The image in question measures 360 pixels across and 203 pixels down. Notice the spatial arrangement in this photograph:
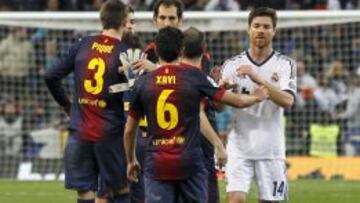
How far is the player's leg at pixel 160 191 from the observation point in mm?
10302

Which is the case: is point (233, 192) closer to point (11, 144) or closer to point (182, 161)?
point (182, 161)

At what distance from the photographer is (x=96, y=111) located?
12.2 metres

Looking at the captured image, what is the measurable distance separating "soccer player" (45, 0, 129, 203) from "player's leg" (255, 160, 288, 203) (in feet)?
4.67

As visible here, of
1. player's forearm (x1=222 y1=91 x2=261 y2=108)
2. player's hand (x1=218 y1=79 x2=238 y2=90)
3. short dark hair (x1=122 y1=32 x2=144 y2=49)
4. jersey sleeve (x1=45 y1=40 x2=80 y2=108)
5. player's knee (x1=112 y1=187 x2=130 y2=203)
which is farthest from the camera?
short dark hair (x1=122 y1=32 x2=144 y2=49)

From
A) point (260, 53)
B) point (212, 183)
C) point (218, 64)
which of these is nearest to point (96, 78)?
point (212, 183)

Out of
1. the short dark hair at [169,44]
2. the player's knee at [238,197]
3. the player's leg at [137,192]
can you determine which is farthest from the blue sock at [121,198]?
the short dark hair at [169,44]

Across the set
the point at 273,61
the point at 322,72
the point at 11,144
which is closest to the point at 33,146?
the point at 11,144

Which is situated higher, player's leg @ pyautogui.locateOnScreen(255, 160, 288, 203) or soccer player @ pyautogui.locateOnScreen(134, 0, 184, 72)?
soccer player @ pyautogui.locateOnScreen(134, 0, 184, 72)

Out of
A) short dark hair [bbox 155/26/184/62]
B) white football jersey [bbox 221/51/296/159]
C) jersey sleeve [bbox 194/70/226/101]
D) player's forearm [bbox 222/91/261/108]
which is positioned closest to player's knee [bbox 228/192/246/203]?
white football jersey [bbox 221/51/296/159]

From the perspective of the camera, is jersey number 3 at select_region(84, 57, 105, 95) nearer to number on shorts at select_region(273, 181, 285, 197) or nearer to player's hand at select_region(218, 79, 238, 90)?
player's hand at select_region(218, 79, 238, 90)

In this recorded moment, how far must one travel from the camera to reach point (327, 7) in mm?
26516

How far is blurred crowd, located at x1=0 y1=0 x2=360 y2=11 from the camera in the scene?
26.4 meters

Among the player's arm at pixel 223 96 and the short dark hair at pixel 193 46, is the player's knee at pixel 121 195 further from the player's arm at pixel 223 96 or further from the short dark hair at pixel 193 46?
the player's arm at pixel 223 96

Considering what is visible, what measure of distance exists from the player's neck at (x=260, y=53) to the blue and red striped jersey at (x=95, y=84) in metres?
1.28
